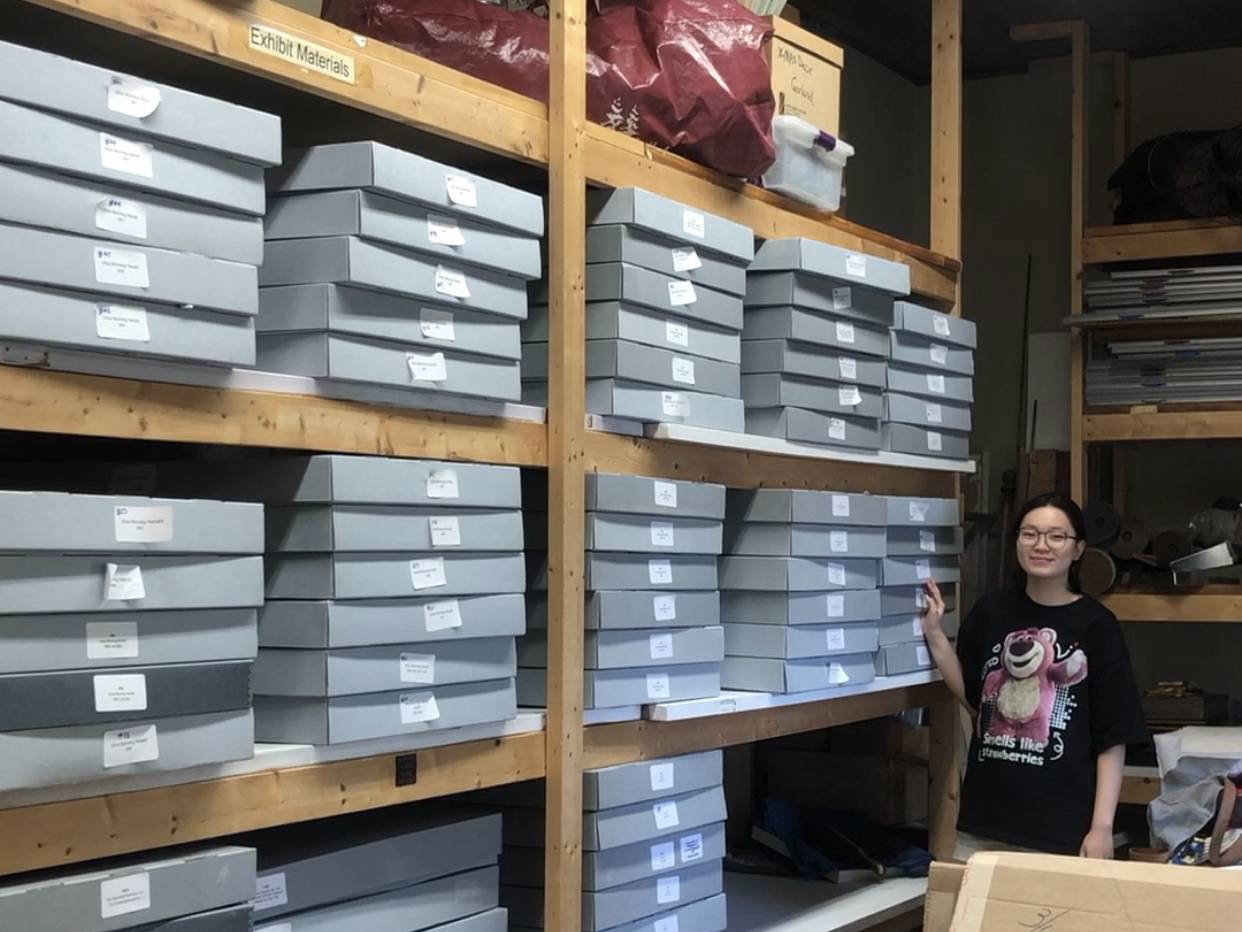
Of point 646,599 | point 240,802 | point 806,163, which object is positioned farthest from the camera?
point 806,163

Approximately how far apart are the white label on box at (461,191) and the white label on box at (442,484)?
421 millimetres

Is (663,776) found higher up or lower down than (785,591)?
lower down

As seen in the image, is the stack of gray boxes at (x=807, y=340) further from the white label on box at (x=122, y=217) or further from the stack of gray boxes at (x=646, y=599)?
the white label on box at (x=122, y=217)

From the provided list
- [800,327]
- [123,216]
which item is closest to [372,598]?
[123,216]

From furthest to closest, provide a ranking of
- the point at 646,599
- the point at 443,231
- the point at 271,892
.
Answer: the point at 646,599 < the point at 443,231 < the point at 271,892

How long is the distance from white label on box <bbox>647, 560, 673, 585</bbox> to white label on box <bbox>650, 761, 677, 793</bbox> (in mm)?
343

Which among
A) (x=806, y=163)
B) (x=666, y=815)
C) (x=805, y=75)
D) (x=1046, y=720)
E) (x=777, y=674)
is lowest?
(x=666, y=815)

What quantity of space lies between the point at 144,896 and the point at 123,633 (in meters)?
0.33

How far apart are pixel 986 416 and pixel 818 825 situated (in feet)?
7.92

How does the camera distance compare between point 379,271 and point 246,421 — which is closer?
point 246,421

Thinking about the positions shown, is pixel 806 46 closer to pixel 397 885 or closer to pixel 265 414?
pixel 265 414

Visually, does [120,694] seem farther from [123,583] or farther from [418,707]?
[418,707]

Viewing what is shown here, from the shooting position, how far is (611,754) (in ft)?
9.32

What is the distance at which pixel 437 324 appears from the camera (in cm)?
243
